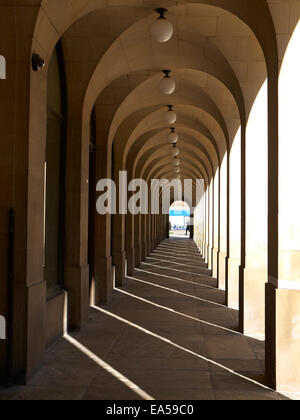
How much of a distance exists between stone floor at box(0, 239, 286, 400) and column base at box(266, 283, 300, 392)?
25 centimetres

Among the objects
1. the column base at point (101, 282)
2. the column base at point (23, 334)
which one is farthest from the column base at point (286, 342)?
the column base at point (101, 282)

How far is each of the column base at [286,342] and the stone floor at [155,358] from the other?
0.25 m

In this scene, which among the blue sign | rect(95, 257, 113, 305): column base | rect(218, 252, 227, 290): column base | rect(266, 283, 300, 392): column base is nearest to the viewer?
rect(266, 283, 300, 392): column base

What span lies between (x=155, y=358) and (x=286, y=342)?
2.03 meters

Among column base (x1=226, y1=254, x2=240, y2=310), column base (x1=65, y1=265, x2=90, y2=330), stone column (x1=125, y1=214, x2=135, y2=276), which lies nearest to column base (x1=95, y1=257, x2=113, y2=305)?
column base (x1=65, y1=265, x2=90, y2=330)

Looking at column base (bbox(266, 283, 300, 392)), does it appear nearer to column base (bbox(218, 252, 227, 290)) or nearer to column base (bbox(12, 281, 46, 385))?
column base (bbox(12, 281, 46, 385))

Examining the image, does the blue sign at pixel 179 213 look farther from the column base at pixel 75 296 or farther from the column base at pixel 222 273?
the column base at pixel 75 296

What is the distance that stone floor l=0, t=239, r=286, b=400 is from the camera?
215 inches

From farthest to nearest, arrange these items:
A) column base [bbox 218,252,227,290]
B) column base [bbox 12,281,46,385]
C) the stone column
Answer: the stone column, column base [bbox 218,252,227,290], column base [bbox 12,281,46,385]

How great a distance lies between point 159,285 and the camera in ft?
48.5

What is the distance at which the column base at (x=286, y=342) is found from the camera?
557 centimetres

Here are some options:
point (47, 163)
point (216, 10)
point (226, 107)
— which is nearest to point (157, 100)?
point (226, 107)

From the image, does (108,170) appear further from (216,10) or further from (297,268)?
(297,268)

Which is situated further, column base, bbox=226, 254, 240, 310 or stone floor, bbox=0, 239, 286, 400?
column base, bbox=226, 254, 240, 310
